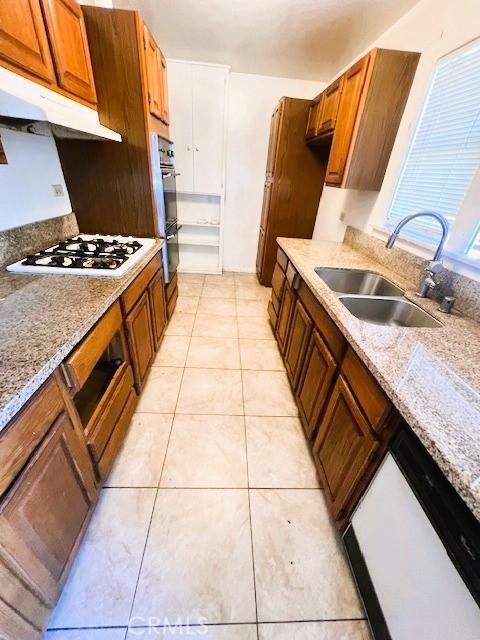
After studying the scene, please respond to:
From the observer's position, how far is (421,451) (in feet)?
2.23

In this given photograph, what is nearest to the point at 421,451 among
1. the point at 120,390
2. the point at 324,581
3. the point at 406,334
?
the point at 406,334

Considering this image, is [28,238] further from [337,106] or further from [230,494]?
[337,106]

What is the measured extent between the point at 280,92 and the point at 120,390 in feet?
12.3

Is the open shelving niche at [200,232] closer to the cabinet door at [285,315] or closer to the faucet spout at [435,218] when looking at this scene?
the cabinet door at [285,315]

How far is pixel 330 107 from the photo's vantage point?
2.10m

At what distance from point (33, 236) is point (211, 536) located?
1843mm

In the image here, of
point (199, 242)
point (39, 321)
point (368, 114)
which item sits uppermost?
point (368, 114)

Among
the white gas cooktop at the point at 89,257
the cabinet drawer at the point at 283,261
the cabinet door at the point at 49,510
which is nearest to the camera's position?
the cabinet door at the point at 49,510

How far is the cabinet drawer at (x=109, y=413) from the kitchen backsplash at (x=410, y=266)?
5.64 feet

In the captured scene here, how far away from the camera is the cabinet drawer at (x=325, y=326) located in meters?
1.14

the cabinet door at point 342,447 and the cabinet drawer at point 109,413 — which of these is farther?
the cabinet drawer at point 109,413

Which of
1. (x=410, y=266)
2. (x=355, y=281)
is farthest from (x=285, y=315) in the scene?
(x=410, y=266)

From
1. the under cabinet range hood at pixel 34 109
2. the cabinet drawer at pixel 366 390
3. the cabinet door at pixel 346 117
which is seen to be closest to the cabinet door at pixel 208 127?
the cabinet door at pixel 346 117

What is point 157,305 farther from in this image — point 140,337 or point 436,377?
point 436,377
